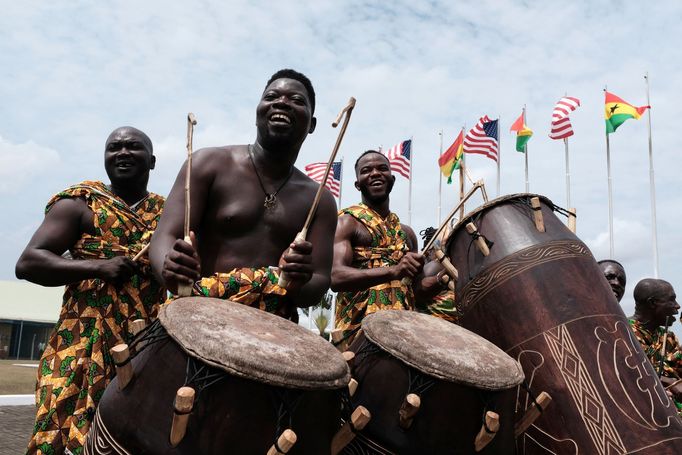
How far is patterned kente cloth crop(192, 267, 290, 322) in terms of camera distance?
2441 mm

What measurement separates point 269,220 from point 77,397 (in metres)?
1.49

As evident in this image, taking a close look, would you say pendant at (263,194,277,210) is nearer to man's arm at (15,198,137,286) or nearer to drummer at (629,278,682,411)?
man's arm at (15,198,137,286)

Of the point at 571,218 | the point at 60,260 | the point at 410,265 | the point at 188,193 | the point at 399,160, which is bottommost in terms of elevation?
the point at 410,265

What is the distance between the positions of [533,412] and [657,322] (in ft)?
12.9

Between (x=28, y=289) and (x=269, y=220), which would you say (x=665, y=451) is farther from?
(x=28, y=289)

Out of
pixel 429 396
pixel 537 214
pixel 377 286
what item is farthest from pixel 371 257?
pixel 429 396

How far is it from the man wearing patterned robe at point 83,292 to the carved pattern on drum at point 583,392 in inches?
86.8

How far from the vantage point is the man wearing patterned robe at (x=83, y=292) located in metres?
3.15

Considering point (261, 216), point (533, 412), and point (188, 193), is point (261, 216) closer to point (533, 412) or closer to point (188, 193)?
point (188, 193)

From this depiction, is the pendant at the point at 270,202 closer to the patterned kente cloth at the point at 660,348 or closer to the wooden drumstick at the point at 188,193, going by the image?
the wooden drumstick at the point at 188,193

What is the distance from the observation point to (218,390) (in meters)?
1.80

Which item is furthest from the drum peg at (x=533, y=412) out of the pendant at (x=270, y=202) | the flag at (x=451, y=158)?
the flag at (x=451, y=158)

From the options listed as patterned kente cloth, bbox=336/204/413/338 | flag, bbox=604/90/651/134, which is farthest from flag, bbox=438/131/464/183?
patterned kente cloth, bbox=336/204/413/338

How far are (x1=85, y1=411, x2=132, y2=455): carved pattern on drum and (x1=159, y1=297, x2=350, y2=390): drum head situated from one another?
367 mm
